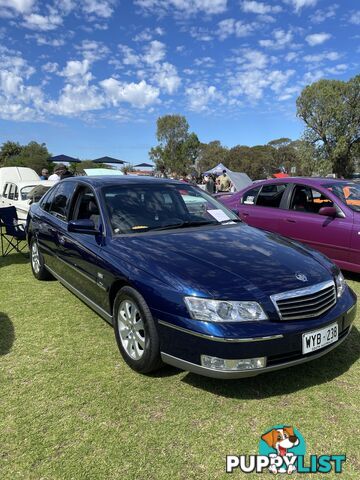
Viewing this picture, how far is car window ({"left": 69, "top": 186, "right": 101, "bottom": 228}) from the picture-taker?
3913 millimetres

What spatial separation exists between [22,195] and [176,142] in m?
46.2

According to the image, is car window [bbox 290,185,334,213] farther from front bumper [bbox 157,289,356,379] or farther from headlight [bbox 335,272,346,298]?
front bumper [bbox 157,289,356,379]

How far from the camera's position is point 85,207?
4.22 meters

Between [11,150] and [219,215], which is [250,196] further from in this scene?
[11,150]

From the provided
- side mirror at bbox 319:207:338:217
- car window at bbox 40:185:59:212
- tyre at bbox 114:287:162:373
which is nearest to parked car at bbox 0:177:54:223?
car window at bbox 40:185:59:212

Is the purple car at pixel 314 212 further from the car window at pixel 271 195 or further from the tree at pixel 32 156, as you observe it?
the tree at pixel 32 156

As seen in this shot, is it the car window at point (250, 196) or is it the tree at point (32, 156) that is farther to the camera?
the tree at point (32, 156)

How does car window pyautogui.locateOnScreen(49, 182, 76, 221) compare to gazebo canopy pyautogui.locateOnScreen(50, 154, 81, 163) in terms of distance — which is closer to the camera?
car window pyautogui.locateOnScreen(49, 182, 76, 221)

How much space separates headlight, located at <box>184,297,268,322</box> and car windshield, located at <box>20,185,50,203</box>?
23.0 ft

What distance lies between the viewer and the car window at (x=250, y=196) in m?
6.87

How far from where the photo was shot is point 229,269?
2.89m

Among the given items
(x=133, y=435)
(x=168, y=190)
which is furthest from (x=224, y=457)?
(x=168, y=190)

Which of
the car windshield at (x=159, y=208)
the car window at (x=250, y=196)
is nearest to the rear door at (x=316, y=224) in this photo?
the car window at (x=250, y=196)

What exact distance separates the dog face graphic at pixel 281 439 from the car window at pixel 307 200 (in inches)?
158
